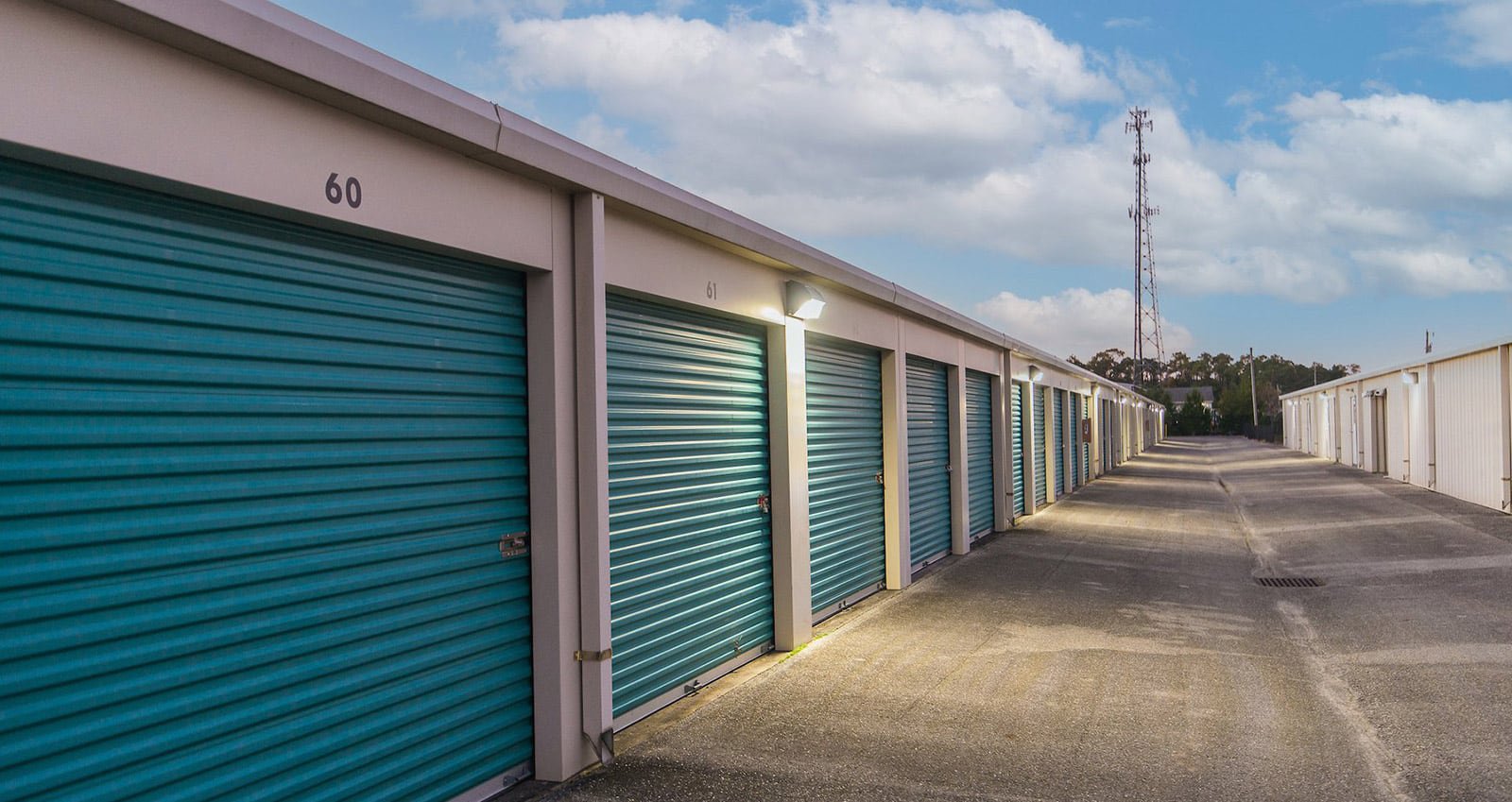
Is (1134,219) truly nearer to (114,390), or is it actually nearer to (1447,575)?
(1447,575)

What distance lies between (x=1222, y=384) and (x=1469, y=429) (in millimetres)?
116502

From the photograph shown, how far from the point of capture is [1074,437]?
25.0 meters

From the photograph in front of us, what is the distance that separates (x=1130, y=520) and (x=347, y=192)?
15358 millimetres

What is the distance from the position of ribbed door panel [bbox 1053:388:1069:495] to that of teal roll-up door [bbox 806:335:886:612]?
12.8m

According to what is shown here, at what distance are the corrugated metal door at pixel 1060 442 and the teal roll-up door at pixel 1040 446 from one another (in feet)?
4.70

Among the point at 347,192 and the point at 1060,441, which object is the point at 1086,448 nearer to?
the point at 1060,441

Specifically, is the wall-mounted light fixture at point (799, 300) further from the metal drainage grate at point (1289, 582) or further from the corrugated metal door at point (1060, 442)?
the corrugated metal door at point (1060, 442)

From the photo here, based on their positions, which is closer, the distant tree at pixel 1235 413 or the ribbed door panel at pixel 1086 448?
the ribbed door panel at pixel 1086 448

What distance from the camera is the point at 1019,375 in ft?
57.6

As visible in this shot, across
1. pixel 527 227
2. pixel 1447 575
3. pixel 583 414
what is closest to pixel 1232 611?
pixel 1447 575

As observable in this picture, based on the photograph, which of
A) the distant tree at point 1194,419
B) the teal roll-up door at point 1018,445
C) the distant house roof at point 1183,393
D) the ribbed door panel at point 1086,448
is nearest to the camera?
the teal roll-up door at point 1018,445

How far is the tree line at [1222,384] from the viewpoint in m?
78.0

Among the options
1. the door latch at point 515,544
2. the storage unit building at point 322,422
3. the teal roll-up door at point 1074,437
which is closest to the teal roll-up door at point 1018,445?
the teal roll-up door at point 1074,437

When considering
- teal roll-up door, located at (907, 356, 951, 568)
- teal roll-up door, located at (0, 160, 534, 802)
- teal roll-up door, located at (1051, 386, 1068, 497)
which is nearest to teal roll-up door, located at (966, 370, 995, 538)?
teal roll-up door, located at (907, 356, 951, 568)
